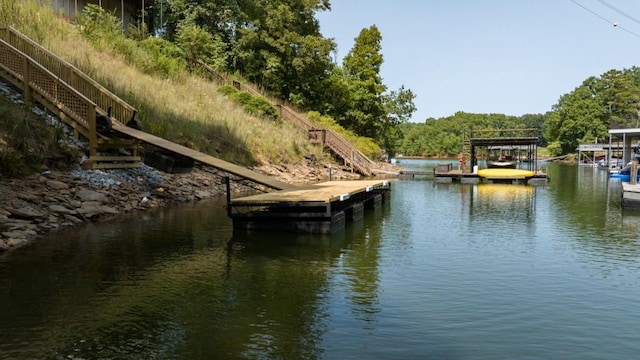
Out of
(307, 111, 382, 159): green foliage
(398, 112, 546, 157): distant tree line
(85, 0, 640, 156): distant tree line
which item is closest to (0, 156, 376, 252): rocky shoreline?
(85, 0, 640, 156): distant tree line

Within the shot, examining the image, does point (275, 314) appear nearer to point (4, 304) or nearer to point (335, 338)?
point (335, 338)

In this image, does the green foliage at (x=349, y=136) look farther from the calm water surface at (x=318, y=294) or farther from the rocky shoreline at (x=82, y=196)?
the calm water surface at (x=318, y=294)

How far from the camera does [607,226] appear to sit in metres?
16.6

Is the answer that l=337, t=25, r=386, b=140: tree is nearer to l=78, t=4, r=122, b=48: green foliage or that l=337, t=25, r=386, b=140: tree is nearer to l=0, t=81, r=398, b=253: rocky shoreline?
l=78, t=4, r=122, b=48: green foliage

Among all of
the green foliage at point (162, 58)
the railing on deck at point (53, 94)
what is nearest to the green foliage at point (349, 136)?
the green foliage at point (162, 58)

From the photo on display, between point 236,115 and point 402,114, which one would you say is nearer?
point 236,115

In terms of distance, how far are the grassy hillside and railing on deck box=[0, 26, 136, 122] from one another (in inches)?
99.5

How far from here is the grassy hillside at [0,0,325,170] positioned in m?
23.7

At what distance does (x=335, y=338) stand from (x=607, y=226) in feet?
45.1

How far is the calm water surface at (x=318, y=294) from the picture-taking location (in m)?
6.40

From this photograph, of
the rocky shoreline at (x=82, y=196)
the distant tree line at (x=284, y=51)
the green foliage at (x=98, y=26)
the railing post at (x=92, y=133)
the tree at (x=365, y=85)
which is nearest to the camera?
the rocky shoreline at (x=82, y=196)

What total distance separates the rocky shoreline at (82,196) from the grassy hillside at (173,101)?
3.18 meters

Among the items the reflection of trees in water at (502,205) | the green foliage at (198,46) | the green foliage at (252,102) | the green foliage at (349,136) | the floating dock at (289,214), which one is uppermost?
the green foliage at (198,46)

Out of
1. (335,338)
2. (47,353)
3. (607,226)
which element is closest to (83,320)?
(47,353)
